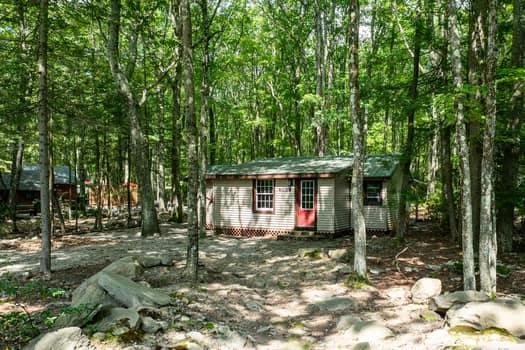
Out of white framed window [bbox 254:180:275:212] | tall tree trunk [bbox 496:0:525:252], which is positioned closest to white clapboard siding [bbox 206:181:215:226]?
white framed window [bbox 254:180:275:212]

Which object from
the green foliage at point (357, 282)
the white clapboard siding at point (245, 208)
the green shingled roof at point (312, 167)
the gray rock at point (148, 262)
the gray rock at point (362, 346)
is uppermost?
the green shingled roof at point (312, 167)

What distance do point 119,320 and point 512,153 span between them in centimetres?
1082

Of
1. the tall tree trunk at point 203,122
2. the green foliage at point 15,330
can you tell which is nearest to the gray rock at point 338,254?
the tall tree trunk at point 203,122

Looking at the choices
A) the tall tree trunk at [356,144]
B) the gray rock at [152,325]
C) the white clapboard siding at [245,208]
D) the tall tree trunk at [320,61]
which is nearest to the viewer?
the gray rock at [152,325]

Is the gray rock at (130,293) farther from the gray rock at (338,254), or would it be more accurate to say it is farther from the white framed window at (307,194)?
the white framed window at (307,194)

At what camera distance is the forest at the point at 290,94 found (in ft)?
26.8

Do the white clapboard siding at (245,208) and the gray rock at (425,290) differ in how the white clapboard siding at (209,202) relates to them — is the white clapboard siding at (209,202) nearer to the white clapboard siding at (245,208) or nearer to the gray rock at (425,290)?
the white clapboard siding at (245,208)

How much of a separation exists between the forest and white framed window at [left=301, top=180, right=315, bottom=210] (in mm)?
2769

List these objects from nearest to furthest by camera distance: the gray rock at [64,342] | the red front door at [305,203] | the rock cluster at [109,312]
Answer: the gray rock at [64,342] → the rock cluster at [109,312] → the red front door at [305,203]

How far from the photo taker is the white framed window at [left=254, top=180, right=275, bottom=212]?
677 inches

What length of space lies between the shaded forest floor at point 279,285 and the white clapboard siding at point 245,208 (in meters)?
2.21

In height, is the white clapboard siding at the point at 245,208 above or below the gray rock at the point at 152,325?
above

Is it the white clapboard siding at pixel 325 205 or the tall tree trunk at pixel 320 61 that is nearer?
the white clapboard siding at pixel 325 205

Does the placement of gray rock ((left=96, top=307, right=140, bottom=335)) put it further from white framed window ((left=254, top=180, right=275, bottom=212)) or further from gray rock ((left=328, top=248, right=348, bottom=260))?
white framed window ((left=254, top=180, right=275, bottom=212))
